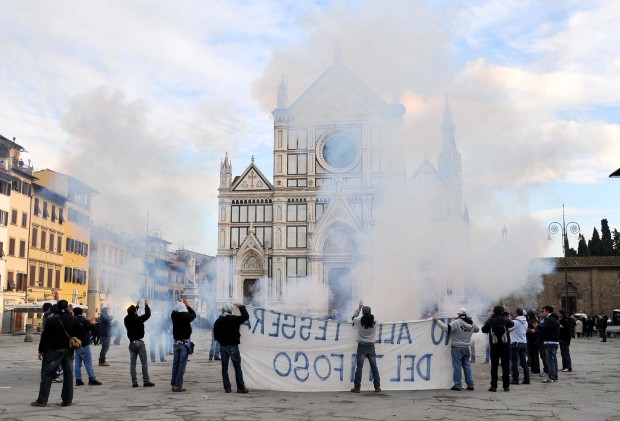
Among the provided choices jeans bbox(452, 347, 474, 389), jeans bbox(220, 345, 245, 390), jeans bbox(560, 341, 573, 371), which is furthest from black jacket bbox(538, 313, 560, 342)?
jeans bbox(220, 345, 245, 390)

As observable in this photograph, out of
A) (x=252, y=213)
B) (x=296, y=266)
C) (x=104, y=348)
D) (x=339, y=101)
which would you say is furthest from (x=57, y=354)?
(x=339, y=101)

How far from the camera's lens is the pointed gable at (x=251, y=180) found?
2411 inches

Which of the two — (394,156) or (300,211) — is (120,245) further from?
(394,156)

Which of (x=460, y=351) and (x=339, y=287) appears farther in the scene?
(x=339, y=287)

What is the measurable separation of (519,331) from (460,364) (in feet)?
7.22

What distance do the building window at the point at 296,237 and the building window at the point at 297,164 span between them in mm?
5275

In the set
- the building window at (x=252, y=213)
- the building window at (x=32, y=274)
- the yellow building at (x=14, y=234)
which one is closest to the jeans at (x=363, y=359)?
the yellow building at (x=14, y=234)

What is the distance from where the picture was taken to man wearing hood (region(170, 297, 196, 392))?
13622mm

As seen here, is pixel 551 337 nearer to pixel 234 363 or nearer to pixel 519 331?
pixel 519 331

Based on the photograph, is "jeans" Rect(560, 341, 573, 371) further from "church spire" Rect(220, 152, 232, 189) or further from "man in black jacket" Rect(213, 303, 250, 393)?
"church spire" Rect(220, 152, 232, 189)

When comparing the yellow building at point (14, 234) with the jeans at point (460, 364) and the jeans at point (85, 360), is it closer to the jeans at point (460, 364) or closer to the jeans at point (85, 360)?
the jeans at point (85, 360)

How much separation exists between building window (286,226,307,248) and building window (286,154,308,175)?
5275 millimetres

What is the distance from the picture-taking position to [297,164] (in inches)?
2398

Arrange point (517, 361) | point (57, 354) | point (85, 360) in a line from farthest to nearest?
1. point (517, 361)
2. point (85, 360)
3. point (57, 354)
